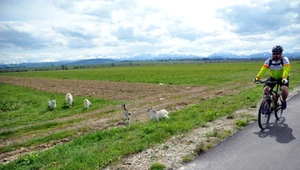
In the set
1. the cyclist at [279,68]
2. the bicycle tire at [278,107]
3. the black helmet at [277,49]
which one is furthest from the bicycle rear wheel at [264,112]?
the black helmet at [277,49]

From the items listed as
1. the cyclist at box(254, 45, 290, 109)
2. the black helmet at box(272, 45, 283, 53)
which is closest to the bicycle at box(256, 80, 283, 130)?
the cyclist at box(254, 45, 290, 109)

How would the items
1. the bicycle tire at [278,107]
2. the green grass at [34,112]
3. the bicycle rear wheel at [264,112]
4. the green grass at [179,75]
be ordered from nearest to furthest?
the bicycle rear wheel at [264,112] < the bicycle tire at [278,107] < the green grass at [34,112] < the green grass at [179,75]

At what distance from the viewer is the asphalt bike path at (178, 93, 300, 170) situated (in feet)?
19.0

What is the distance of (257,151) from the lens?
6.58 meters

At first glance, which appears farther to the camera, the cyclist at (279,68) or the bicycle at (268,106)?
the cyclist at (279,68)

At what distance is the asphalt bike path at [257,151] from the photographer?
19.0ft

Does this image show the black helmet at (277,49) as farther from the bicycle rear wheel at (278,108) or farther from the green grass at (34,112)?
the green grass at (34,112)

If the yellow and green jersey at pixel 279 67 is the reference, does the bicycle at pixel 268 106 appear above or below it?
below

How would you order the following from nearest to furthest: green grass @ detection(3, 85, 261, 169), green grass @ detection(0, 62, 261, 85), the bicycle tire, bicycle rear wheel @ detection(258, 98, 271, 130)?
green grass @ detection(3, 85, 261, 169) < bicycle rear wheel @ detection(258, 98, 271, 130) < the bicycle tire < green grass @ detection(0, 62, 261, 85)

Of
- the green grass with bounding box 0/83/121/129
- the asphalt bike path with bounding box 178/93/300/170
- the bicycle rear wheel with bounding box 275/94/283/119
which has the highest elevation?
the bicycle rear wheel with bounding box 275/94/283/119

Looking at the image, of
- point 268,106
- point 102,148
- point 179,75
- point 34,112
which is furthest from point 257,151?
point 179,75

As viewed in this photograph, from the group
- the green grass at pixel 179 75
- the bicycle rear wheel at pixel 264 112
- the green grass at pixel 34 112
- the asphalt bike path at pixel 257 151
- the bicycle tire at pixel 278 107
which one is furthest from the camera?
the green grass at pixel 179 75

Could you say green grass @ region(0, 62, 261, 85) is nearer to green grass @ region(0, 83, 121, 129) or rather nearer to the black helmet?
green grass @ region(0, 83, 121, 129)

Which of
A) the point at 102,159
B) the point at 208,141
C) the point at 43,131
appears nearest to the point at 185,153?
the point at 208,141
